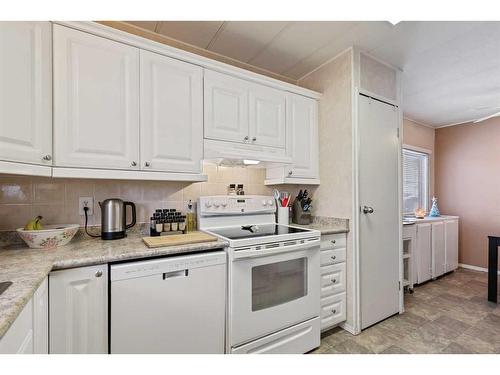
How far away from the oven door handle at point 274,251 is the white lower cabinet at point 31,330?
35.1 inches

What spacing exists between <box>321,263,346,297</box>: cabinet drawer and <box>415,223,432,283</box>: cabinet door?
5.27 ft

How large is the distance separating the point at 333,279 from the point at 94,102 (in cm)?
212

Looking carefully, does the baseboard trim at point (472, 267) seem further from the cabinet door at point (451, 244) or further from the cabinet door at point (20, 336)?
the cabinet door at point (20, 336)

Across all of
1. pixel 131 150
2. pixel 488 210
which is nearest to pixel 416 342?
pixel 131 150

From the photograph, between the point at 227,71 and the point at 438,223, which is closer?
the point at 227,71

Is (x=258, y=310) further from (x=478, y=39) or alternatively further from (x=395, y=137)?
(x=478, y=39)

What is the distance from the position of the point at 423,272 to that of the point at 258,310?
2705 millimetres

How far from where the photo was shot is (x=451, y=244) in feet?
11.8

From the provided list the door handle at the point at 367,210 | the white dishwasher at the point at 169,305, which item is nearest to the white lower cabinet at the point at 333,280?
the door handle at the point at 367,210

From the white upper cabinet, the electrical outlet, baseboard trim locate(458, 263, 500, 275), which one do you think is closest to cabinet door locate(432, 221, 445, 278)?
baseboard trim locate(458, 263, 500, 275)

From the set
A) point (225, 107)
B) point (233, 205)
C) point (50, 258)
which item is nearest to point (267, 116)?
point (225, 107)

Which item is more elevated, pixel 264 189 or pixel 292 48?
pixel 292 48

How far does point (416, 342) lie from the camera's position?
1.90 meters

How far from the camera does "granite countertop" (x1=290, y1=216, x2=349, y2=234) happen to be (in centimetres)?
199
